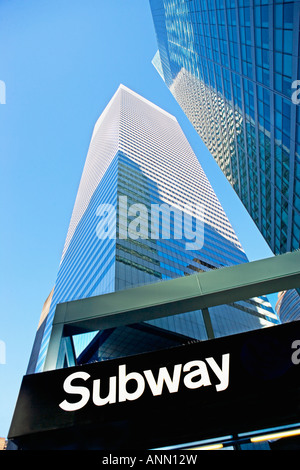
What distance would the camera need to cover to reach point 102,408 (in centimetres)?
426

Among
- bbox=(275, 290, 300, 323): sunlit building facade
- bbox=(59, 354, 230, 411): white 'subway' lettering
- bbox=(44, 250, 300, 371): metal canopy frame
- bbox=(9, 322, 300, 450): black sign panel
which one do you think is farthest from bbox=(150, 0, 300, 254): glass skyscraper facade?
bbox=(275, 290, 300, 323): sunlit building facade

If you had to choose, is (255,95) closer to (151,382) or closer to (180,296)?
(180,296)

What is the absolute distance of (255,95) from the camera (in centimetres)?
3369

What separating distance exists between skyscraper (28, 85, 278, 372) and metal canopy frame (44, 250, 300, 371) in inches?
77.1

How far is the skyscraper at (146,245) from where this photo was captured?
39.6 m

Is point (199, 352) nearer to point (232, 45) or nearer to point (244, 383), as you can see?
point (244, 383)

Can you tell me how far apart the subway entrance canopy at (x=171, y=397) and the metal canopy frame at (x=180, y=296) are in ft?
3.11

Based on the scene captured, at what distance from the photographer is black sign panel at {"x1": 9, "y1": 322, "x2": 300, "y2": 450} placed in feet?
13.1

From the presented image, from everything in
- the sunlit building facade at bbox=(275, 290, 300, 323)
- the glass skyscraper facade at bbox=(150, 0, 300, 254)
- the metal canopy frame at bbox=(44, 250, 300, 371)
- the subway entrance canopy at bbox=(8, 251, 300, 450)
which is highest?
the sunlit building facade at bbox=(275, 290, 300, 323)
